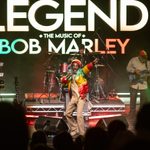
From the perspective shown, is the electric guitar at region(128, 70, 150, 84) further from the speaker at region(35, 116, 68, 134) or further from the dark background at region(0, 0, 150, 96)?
the speaker at region(35, 116, 68, 134)

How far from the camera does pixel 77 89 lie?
34.4ft

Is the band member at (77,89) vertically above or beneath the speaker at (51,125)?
above

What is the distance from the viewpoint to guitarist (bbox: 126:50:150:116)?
12367 mm

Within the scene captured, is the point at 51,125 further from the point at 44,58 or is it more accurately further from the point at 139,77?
the point at 139,77

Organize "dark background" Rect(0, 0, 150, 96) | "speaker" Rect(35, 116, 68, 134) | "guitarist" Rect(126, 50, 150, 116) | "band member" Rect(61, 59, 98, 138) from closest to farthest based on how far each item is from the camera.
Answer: "band member" Rect(61, 59, 98, 138) → "speaker" Rect(35, 116, 68, 134) → "guitarist" Rect(126, 50, 150, 116) → "dark background" Rect(0, 0, 150, 96)

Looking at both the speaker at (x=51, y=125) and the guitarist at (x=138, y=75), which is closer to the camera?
the speaker at (x=51, y=125)

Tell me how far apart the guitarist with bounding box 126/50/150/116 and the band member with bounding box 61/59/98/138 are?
2.04 metres

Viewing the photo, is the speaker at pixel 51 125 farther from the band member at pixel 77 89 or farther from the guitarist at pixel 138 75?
the guitarist at pixel 138 75

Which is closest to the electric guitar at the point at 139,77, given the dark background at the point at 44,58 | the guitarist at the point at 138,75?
the guitarist at the point at 138,75

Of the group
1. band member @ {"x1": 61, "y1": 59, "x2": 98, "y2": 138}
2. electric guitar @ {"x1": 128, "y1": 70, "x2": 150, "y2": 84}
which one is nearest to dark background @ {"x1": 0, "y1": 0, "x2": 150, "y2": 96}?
electric guitar @ {"x1": 128, "y1": 70, "x2": 150, "y2": 84}

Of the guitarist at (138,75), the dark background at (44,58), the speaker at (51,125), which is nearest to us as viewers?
the speaker at (51,125)

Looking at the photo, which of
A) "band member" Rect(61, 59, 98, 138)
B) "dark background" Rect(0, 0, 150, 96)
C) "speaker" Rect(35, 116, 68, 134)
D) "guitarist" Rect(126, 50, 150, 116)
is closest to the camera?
"band member" Rect(61, 59, 98, 138)

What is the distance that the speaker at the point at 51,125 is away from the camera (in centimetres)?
1052

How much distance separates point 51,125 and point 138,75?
9.43 ft
